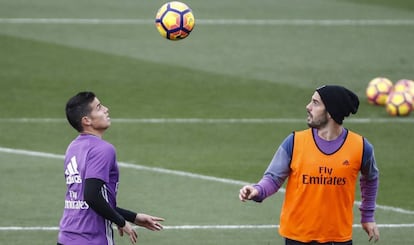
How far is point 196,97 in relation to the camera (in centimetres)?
1909

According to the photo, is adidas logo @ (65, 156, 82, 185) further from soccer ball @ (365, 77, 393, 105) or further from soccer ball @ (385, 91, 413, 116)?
soccer ball @ (365, 77, 393, 105)

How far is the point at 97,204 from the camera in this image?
7.95 m

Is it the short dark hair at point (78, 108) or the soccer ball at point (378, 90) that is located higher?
the short dark hair at point (78, 108)

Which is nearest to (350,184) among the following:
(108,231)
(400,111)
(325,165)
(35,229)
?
(325,165)

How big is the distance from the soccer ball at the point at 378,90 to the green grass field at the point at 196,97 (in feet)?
0.62

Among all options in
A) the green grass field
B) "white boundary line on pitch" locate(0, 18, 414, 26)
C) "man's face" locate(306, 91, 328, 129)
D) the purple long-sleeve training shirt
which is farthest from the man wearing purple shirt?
"white boundary line on pitch" locate(0, 18, 414, 26)

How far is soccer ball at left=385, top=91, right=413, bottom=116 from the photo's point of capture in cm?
1811

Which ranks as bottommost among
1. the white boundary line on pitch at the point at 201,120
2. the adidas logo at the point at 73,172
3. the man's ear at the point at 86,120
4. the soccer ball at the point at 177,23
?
the white boundary line on pitch at the point at 201,120

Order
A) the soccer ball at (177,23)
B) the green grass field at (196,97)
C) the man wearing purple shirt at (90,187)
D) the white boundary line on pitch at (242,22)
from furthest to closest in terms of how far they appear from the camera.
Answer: the white boundary line on pitch at (242,22)
the green grass field at (196,97)
the soccer ball at (177,23)
the man wearing purple shirt at (90,187)

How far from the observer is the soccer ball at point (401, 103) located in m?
18.1

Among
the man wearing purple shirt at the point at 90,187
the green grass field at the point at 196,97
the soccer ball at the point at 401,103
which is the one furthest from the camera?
the soccer ball at the point at 401,103

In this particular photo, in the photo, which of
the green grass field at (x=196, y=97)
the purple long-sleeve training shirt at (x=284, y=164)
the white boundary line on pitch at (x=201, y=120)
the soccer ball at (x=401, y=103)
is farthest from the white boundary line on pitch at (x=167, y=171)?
the purple long-sleeve training shirt at (x=284, y=164)

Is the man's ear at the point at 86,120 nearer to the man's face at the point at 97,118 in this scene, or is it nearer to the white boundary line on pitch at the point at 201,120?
the man's face at the point at 97,118

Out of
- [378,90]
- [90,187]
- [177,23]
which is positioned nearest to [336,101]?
[90,187]
